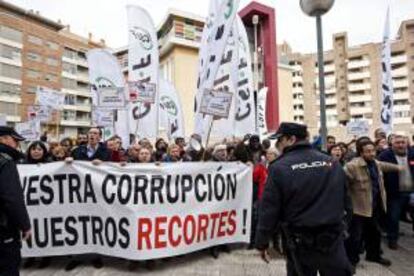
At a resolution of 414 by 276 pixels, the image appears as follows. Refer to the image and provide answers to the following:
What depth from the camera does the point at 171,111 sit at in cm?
1630

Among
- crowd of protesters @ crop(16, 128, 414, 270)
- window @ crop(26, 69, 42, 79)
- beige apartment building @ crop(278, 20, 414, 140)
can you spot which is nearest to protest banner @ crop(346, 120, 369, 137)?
crowd of protesters @ crop(16, 128, 414, 270)

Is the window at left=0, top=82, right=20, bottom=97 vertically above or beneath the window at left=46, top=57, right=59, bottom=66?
beneath

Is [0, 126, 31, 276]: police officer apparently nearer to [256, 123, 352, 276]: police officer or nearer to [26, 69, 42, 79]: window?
[256, 123, 352, 276]: police officer

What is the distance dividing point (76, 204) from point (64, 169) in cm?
50

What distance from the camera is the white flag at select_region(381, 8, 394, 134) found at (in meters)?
11.3

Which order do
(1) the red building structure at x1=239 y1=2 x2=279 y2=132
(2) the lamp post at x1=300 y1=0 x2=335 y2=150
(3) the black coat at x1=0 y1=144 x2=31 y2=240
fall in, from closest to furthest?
(3) the black coat at x1=0 y1=144 x2=31 y2=240, (2) the lamp post at x1=300 y1=0 x2=335 y2=150, (1) the red building structure at x1=239 y1=2 x2=279 y2=132

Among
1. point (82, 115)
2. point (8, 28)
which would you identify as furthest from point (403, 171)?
point (82, 115)

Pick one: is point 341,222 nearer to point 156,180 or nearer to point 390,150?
point 156,180

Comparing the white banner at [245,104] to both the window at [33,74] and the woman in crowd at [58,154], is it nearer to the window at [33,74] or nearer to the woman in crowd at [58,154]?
the woman in crowd at [58,154]

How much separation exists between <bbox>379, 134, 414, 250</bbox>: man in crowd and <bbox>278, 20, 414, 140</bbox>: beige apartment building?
2994 inches

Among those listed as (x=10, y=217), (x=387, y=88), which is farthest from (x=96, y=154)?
(x=387, y=88)

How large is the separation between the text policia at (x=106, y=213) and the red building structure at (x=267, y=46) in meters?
30.2

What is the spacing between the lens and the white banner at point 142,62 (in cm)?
1108

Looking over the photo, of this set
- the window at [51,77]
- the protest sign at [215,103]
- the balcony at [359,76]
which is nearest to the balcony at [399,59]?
the balcony at [359,76]
